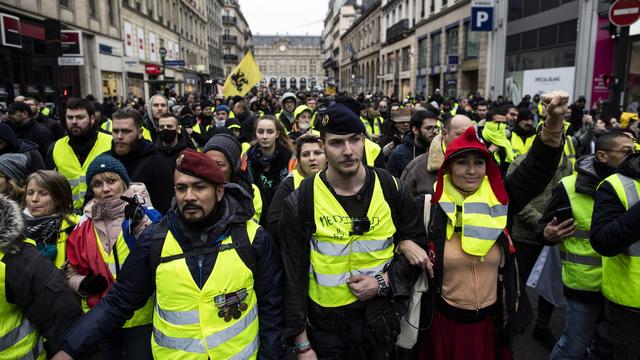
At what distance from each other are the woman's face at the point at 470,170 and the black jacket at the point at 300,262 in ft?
1.26

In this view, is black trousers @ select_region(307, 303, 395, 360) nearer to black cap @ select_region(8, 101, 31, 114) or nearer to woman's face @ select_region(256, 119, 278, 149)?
woman's face @ select_region(256, 119, 278, 149)

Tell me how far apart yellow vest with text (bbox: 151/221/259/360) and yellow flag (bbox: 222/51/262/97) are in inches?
428

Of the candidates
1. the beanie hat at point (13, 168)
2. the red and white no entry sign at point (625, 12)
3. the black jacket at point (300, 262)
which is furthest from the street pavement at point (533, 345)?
the red and white no entry sign at point (625, 12)

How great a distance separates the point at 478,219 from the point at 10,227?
2.53m

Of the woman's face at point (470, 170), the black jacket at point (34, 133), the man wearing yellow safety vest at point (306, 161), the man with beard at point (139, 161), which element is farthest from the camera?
the black jacket at point (34, 133)

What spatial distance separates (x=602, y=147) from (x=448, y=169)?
1.31 meters

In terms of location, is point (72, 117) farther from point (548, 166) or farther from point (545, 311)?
point (545, 311)

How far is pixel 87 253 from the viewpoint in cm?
291

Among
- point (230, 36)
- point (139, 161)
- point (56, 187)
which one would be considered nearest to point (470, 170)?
point (56, 187)

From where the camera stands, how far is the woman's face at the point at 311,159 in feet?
12.4

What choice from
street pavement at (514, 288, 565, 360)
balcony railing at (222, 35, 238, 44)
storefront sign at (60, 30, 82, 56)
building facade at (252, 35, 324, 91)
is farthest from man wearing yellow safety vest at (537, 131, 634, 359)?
building facade at (252, 35, 324, 91)

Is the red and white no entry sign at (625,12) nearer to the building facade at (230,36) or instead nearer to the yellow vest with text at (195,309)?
the yellow vest with text at (195,309)

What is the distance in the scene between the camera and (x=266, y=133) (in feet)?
16.0

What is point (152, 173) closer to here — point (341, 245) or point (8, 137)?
point (8, 137)
